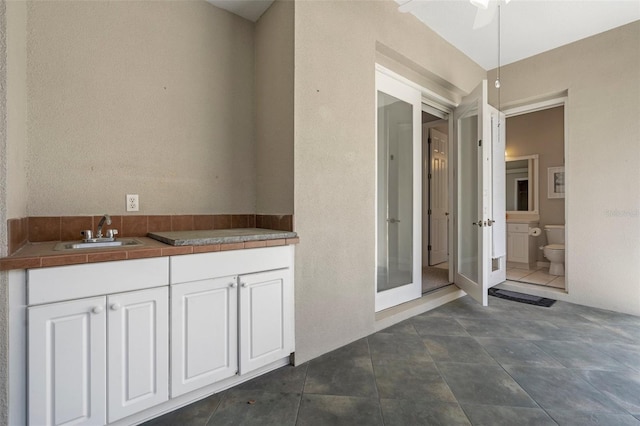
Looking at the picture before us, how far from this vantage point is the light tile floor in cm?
387

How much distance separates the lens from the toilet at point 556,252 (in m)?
4.34

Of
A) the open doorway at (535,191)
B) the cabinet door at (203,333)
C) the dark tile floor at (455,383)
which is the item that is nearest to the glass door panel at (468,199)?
the dark tile floor at (455,383)

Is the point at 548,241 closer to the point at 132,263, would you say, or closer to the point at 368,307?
the point at 368,307

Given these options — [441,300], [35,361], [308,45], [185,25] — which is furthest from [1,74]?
[441,300]

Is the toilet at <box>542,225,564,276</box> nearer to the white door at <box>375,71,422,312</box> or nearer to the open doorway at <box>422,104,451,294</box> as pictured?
the open doorway at <box>422,104,451,294</box>

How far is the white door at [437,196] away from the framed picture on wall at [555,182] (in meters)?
1.74

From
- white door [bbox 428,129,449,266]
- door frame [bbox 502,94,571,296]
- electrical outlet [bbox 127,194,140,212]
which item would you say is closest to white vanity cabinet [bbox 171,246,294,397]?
electrical outlet [bbox 127,194,140,212]

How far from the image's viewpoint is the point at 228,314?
164 centimetres

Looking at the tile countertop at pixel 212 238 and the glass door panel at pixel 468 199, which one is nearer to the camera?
the tile countertop at pixel 212 238

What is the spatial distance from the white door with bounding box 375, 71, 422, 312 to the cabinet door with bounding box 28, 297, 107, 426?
2155 mm

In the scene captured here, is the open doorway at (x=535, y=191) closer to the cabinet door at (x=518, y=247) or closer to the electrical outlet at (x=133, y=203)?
the cabinet door at (x=518, y=247)

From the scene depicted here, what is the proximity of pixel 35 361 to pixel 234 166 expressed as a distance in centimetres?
162

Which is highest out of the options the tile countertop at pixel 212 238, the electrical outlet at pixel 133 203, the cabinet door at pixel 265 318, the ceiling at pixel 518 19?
the ceiling at pixel 518 19

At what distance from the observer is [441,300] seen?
3.23 m
